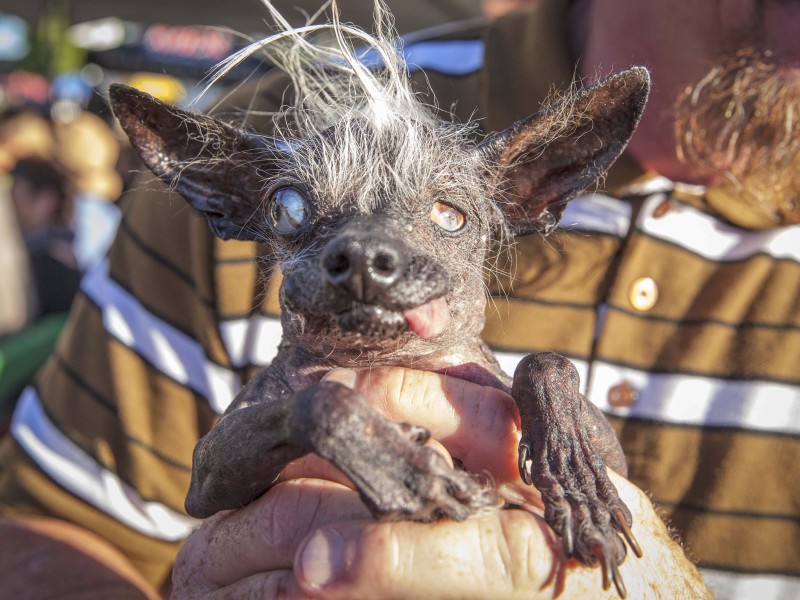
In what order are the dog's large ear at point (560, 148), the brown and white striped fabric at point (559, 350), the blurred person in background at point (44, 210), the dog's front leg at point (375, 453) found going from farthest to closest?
the blurred person in background at point (44, 210) → the brown and white striped fabric at point (559, 350) → the dog's large ear at point (560, 148) → the dog's front leg at point (375, 453)

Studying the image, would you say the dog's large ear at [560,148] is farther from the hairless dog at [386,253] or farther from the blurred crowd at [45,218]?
the blurred crowd at [45,218]

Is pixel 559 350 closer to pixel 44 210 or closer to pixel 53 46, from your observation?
pixel 44 210

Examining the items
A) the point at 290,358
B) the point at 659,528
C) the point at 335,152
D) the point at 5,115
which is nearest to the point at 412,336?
the point at 290,358

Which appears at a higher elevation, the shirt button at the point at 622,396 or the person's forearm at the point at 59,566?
the shirt button at the point at 622,396

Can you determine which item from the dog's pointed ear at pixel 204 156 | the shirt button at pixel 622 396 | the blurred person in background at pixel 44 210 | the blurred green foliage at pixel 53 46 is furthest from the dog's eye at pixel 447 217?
the blurred green foliage at pixel 53 46

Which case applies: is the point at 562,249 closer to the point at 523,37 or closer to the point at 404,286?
the point at 523,37

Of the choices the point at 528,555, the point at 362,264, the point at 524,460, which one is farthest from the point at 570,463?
the point at 362,264

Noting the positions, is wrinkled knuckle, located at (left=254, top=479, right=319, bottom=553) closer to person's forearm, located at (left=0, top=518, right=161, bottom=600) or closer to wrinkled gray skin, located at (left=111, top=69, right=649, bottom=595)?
wrinkled gray skin, located at (left=111, top=69, right=649, bottom=595)

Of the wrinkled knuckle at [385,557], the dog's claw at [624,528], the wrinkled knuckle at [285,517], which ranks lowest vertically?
the wrinkled knuckle at [285,517]
